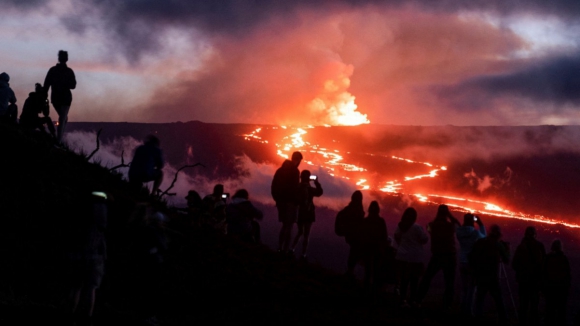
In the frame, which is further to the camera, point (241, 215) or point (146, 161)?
point (241, 215)

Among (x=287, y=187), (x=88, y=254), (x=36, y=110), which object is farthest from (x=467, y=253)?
(x=36, y=110)

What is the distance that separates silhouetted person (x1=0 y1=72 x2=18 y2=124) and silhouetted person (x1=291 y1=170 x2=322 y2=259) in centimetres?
778

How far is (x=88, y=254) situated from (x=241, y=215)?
7.06 metres

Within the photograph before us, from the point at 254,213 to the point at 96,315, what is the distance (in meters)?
5.46

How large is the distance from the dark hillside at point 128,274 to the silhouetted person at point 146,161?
88cm

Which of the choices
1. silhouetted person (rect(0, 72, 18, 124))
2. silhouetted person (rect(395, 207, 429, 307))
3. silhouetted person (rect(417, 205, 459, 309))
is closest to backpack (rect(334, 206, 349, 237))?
silhouetted person (rect(395, 207, 429, 307))

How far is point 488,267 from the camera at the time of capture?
48.2 feet

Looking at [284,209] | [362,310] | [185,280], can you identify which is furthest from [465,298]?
[185,280]

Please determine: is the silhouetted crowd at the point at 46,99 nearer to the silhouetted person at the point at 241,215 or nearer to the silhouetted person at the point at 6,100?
the silhouetted person at the point at 6,100

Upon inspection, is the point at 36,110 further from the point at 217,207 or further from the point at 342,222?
the point at 342,222

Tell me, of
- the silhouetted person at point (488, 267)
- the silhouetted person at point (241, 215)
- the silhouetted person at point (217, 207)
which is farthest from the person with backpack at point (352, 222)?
the silhouetted person at point (217, 207)

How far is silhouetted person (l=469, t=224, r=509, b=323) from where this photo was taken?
1464 centimetres

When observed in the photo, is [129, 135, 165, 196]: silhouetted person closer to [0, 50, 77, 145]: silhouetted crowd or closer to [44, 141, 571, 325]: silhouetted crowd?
[44, 141, 571, 325]: silhouetted crowd

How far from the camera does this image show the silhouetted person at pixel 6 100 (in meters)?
18.2
